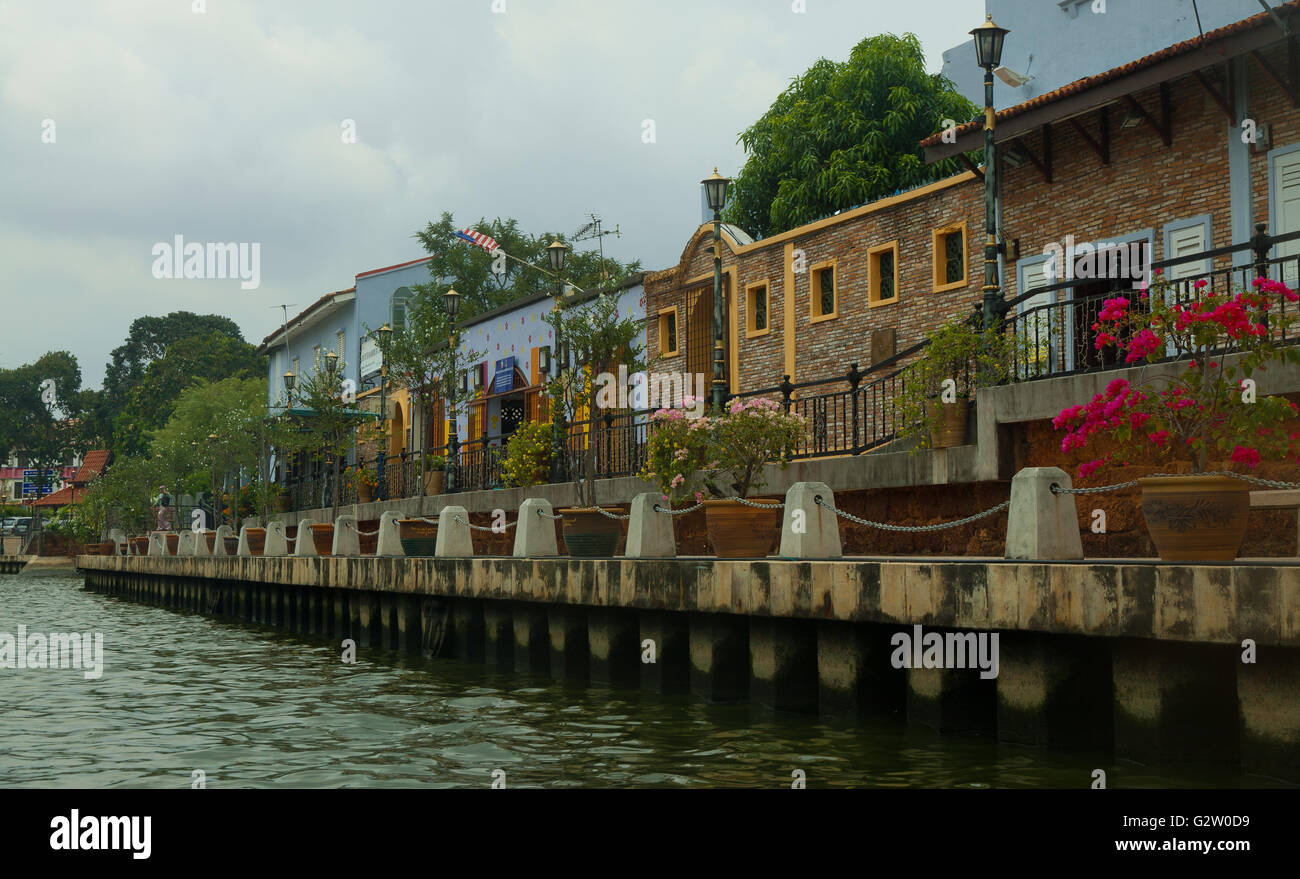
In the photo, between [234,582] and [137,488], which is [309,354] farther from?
A: [234,582]

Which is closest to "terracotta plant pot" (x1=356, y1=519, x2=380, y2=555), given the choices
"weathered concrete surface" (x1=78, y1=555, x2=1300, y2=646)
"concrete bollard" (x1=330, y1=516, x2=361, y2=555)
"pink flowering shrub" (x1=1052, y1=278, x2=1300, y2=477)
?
"concrete bollard" (x1=330, y1=516, x2=361, y2=555)

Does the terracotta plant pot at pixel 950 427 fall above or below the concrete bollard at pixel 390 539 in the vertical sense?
above

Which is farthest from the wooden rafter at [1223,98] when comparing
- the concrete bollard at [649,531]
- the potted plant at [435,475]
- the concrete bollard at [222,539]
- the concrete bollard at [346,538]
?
the concrete bollard at [222,539]

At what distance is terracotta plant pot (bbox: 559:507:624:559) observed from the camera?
15953mm

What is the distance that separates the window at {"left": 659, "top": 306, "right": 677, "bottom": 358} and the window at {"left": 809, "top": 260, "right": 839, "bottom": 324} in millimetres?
4706

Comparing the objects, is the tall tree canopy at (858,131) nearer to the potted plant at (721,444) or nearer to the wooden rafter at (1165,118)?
the wooden rafter at (1165,118)

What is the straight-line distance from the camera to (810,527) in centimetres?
1179

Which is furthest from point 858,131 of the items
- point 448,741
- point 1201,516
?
point 1201,516

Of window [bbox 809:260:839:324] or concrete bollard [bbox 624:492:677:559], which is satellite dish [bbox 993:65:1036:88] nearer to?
window [bbox 809:260:839:324]

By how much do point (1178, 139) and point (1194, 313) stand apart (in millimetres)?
11819

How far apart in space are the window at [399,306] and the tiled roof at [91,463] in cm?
5386

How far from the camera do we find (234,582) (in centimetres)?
3284

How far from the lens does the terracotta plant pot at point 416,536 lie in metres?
21.3
